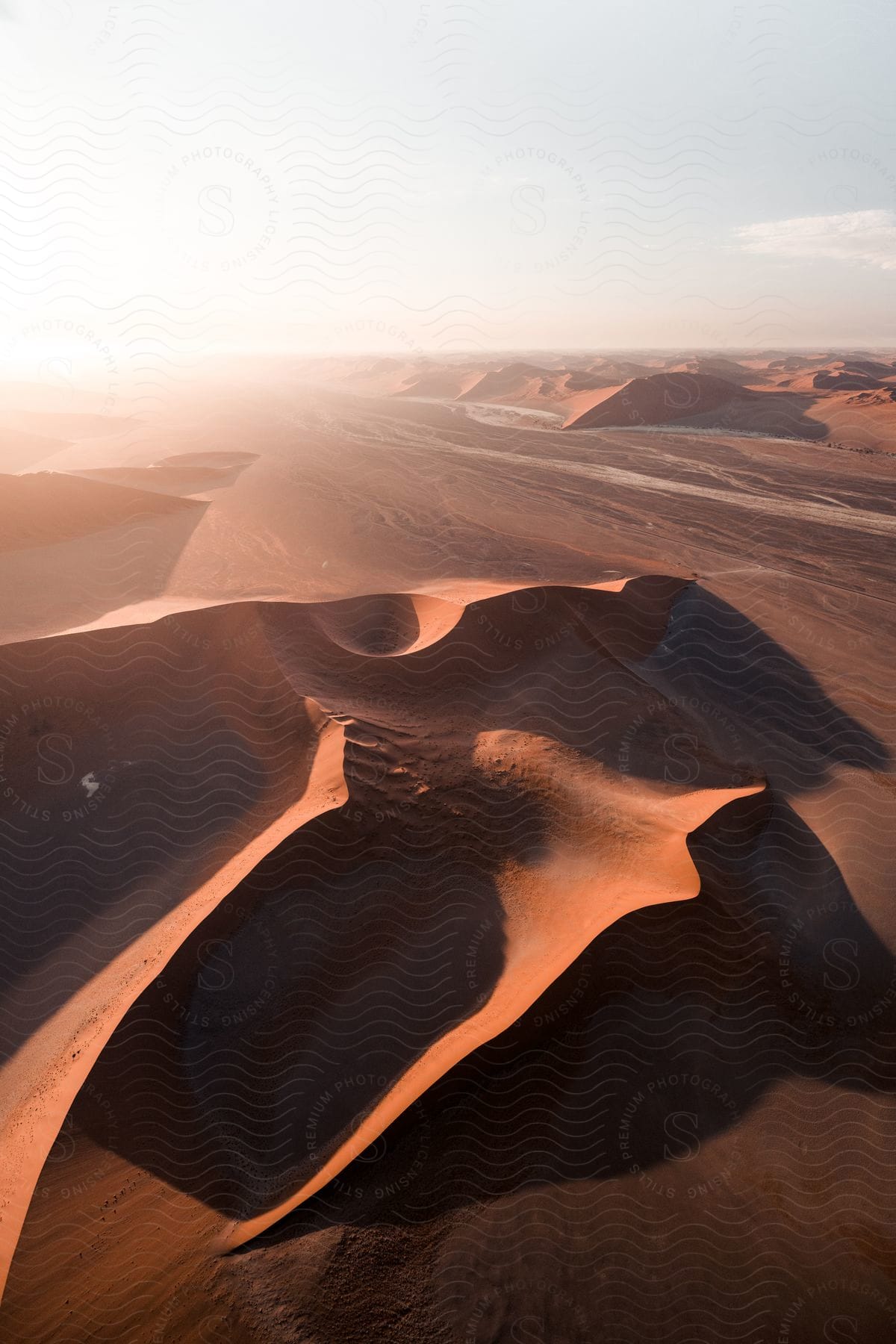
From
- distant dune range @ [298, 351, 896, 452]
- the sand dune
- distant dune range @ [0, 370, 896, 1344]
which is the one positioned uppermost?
distant dune range @ [298, 351, 896, 452]

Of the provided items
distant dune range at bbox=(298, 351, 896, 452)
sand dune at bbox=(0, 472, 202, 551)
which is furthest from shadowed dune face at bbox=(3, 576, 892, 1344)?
distant dune range at bbox=(298, 351, 896, 452)

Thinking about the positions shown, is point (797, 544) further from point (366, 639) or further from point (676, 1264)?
point (676, 1264)

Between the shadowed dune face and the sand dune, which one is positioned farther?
the sand dune

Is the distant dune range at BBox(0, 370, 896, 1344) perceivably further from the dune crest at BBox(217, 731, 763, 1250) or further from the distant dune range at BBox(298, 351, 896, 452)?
the distant dune range at BBox(298, 351, 896, 452)

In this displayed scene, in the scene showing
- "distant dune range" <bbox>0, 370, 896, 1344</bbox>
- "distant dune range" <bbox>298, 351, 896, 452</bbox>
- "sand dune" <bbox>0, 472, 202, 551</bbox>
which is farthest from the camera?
"distant dune range" <bbox>298, 351, 896, 452</bbox>

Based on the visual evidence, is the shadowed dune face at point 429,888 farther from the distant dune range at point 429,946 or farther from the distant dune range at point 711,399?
the distant dune range at point 711,399

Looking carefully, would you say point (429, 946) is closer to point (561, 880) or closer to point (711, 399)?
point (561, 880)

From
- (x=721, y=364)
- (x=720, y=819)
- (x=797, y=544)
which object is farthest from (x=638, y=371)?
(x=720, y=819)
